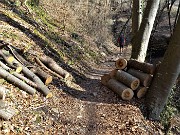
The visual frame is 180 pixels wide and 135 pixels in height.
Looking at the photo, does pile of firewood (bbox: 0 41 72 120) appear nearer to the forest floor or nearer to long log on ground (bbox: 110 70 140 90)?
the forest floor

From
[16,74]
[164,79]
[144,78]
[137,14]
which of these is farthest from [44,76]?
[137,14]

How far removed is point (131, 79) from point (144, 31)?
2220 millimetres

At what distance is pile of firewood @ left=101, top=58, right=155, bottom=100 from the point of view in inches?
361

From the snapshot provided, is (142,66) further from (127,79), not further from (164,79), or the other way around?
(164,79)

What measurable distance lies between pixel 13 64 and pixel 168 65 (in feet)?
15.5

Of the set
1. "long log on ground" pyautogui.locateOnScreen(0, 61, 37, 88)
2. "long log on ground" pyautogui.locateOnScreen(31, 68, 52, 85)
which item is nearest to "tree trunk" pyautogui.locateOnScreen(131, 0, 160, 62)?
"long log on ground" pyautogui.locateOnScreen(31, 68, 52, 85)

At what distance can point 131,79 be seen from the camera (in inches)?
369

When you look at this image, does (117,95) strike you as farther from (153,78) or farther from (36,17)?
(36,17)

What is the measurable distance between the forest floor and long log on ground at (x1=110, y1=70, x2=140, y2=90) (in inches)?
20.5

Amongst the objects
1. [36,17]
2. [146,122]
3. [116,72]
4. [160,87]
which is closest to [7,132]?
[146,122]

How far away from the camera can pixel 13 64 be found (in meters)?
8.21

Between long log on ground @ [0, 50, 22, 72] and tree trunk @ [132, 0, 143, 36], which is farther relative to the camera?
tree trunk @ [132, 0, 143, 36]

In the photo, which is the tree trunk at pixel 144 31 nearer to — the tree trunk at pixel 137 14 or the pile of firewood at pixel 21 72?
the tree trunk at pixel 137 14

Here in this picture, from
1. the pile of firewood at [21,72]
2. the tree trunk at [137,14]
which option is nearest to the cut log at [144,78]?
the tree trunk at [137,14]
